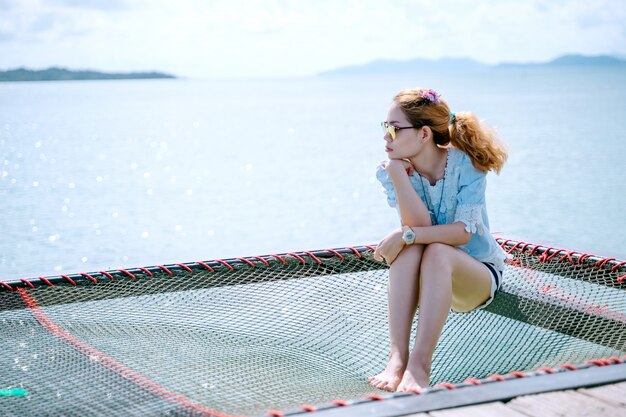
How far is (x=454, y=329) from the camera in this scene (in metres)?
3.87

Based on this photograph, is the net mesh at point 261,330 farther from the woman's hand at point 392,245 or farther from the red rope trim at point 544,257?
the woman's hand at point 392,245

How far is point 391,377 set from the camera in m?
2.82

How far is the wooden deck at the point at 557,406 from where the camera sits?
7.41ft

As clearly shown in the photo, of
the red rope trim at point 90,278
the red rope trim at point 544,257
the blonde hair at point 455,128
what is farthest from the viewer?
the red rope trim at point 544,257

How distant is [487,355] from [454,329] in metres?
0.36

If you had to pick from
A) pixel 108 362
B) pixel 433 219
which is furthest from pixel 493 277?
pixel 108 362

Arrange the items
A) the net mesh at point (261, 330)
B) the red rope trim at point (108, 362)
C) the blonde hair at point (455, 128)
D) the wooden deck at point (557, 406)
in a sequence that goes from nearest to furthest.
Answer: the wooden deck at point (557, 406)
the red rope trim at point (108, 362)
the net mesh at point (261, 330)
the blonde hair at point (455, 128)

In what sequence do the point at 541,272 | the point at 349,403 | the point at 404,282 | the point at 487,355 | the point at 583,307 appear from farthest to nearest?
1. the point at 541,272
2. the point at 583,307
3. the point at 487,355
4. the point at 404,282
5. the point at 349,403

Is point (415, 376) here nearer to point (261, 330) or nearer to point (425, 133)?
point (425, 133)

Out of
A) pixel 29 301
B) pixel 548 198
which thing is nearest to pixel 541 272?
pixel 29 301

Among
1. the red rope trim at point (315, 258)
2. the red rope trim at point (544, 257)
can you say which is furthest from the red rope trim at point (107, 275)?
the red rope trim at point (544, 257)

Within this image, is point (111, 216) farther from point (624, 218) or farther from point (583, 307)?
point (583, 307)

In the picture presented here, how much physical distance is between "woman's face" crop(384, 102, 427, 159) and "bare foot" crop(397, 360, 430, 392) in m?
0.76

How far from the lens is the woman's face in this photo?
10.2 ft
